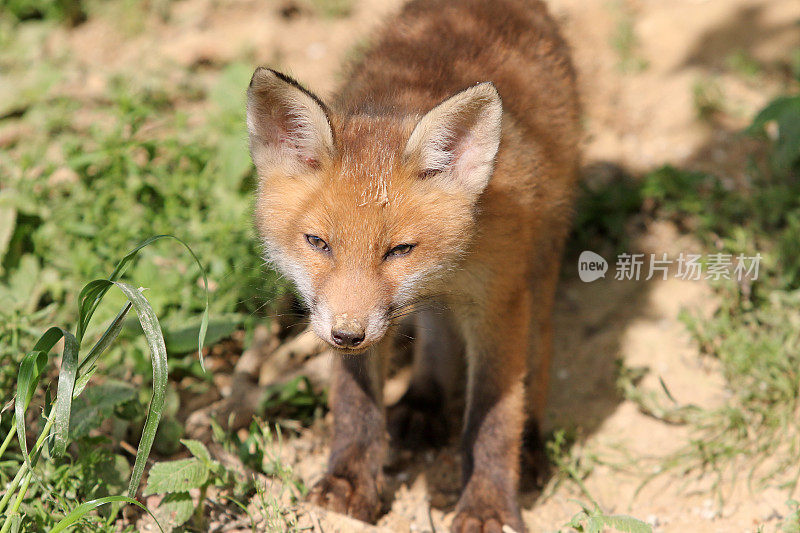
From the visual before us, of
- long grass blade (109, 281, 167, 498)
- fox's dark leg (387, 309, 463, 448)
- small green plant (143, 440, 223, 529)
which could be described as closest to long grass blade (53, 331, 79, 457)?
long grass blade (109, 281, 167, 498)

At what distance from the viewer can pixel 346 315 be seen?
2764 millimetres

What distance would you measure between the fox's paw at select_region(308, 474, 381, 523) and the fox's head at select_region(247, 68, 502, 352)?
1041 millimetres

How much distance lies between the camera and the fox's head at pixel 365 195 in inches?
112

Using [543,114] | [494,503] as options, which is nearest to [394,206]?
[543,114]

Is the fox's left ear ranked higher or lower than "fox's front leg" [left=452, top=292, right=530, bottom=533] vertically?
higher

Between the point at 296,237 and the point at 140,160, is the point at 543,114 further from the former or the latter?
the point at 140,160

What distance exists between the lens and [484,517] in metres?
3.52

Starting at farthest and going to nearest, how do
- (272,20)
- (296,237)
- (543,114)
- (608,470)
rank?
(272,20) < (608,470) < (543,114) < (296,237)

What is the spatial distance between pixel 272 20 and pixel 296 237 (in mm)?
4329

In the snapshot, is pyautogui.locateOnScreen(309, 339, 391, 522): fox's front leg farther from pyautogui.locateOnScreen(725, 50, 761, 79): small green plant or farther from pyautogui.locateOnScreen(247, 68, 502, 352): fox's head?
pyautogui.locateOnScreen(725, 50, 761, 79): small green plant

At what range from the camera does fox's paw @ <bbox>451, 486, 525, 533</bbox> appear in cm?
349

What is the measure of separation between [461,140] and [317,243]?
27.3 inches

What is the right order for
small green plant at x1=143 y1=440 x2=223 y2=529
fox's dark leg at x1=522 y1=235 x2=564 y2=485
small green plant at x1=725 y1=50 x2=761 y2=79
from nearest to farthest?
small green plant at x1=143 y1=440 x2=223 y2=529 → fox's dark leg at x1=522 y1=235 x2=564 y2=485 → small green plant at x1=725 y1=50 x2=761 y2=79

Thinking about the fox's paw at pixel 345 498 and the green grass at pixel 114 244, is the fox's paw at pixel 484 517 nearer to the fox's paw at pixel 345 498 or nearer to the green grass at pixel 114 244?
the fox's paw at pixel 345 498
